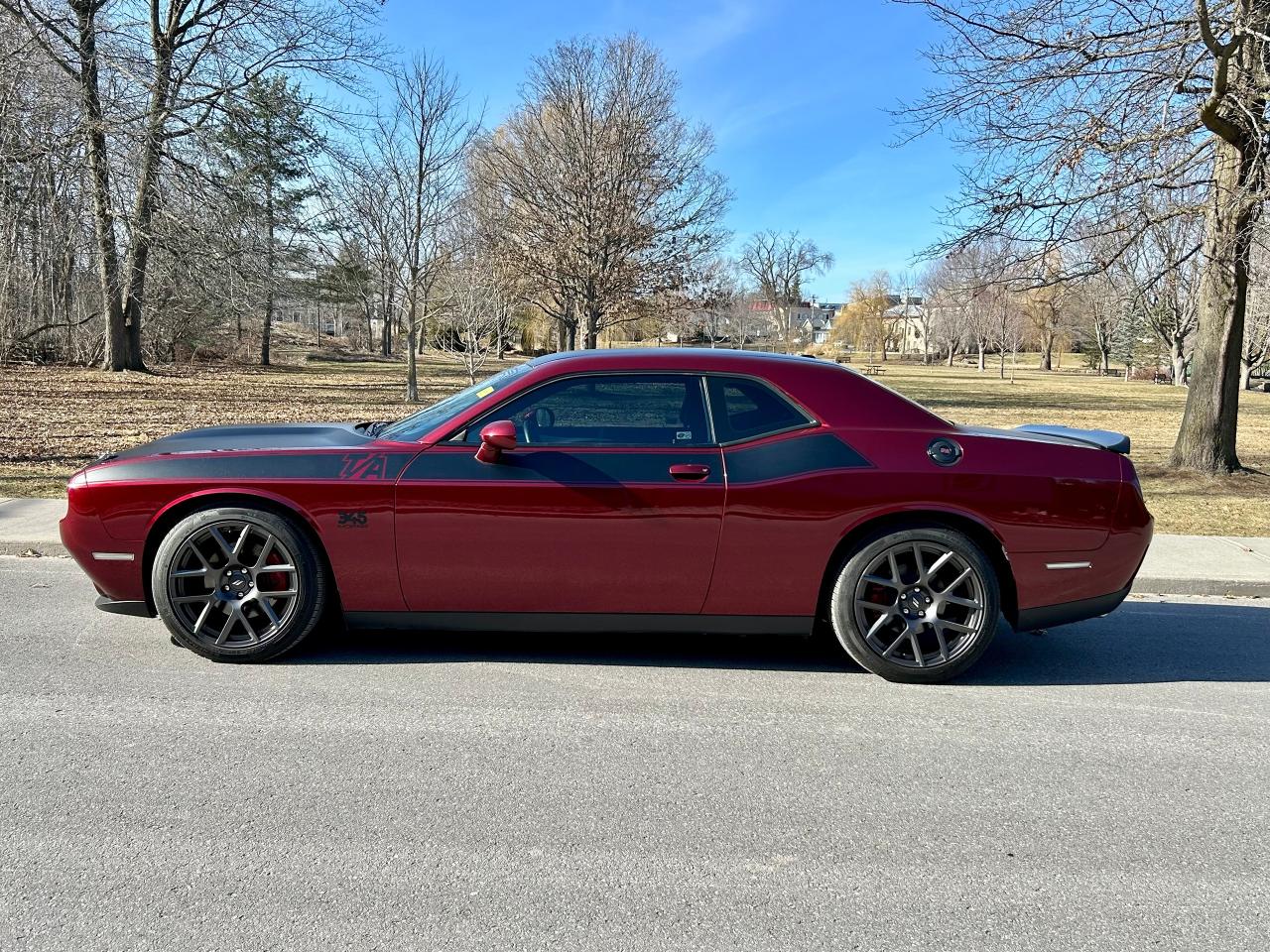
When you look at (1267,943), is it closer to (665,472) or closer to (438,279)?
(665,472)

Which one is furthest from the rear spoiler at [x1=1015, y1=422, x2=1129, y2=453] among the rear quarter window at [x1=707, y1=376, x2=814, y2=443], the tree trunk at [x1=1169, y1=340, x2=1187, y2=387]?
the tree trunk at [x1=1169, y1=340, x2=1187, y2=387]

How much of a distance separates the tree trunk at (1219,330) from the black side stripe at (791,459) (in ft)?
26.5

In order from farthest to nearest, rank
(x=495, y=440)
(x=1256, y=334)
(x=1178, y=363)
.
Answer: (x=1178, y=363) < (x=1256, y=334) < (x=495, y=440)

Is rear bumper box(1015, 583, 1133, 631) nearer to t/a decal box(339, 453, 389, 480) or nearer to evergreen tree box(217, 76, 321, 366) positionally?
t/a decal box(339, 453, 389, 480)

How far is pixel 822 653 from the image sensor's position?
471cm

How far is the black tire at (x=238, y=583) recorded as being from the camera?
13.4 ft

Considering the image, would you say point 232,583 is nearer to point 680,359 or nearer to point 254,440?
point 254,440

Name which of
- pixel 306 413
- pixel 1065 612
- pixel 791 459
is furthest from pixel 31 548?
pixel 306 413

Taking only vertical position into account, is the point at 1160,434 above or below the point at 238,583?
above

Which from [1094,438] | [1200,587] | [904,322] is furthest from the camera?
[904,322]

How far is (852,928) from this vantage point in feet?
7.82

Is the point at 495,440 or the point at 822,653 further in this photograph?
the point at 822,653

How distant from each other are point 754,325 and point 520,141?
4850 centimetres

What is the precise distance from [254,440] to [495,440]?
1466 mm
